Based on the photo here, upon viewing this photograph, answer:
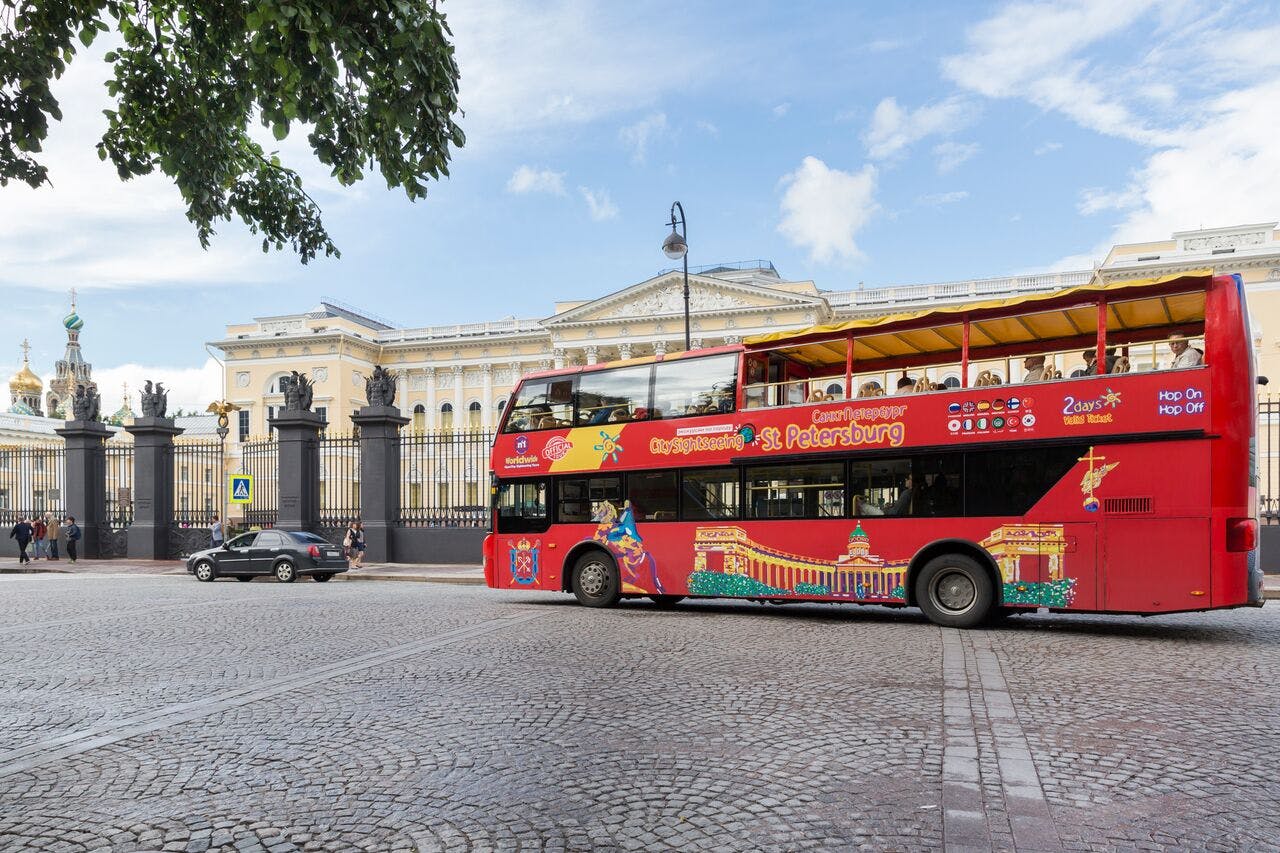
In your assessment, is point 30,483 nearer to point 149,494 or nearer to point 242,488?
point 149,494

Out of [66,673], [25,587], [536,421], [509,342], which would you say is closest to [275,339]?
[509,342]

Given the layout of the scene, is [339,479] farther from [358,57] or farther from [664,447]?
[358,57]

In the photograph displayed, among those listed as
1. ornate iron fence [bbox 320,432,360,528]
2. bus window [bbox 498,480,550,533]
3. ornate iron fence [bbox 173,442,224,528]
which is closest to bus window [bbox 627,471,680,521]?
bus window [bbox 498,480,550,533]

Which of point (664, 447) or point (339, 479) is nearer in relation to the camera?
point (664, 447)

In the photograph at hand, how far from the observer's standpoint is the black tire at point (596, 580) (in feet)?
45.4

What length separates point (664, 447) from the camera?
1327 cm

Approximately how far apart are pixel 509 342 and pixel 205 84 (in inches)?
2899

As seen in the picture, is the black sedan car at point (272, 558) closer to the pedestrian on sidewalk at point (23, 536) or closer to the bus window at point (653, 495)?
the pedestrian on sidewalk at point (23, 536)

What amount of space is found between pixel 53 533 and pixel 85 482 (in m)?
1.72

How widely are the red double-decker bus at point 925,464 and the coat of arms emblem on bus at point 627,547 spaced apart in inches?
1.1

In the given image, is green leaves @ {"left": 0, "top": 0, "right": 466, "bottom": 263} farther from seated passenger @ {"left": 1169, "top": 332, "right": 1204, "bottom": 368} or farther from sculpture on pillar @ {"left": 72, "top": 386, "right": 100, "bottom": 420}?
sculpture on pillar @ {"left": 72, "top": 386, "right": 100, "bottom": 420}

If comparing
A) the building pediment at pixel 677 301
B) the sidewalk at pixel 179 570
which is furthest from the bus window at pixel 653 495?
the building pediment at pixel 677 301

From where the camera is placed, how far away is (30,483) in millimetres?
30312

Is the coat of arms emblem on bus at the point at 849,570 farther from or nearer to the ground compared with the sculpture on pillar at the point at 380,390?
nearer to the ground
